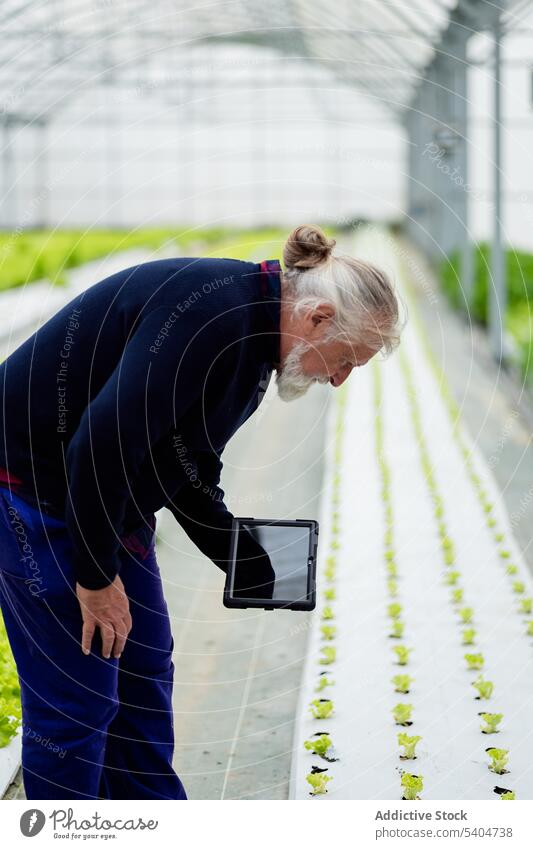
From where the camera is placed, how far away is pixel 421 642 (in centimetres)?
428

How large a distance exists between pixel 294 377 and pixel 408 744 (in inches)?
54.8

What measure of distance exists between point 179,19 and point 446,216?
5.64 m

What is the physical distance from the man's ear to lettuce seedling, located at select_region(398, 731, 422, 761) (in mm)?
1523

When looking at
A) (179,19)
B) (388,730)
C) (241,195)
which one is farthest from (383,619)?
(241,195)

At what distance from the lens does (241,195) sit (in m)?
31.0

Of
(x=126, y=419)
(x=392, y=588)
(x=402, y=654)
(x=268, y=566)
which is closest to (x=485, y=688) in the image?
(x=402, y=654)

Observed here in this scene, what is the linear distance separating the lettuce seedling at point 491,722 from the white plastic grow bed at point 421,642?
0.06ft

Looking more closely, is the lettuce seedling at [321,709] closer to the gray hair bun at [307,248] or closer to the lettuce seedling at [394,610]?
the lettuce seedling at [394,610]

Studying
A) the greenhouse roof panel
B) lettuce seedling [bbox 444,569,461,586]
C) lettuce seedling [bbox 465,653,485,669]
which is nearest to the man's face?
lettuce seedling [bbox 465,653,485,669]

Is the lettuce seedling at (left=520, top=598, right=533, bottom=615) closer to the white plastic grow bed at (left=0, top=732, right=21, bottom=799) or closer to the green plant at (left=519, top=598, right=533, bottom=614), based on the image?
the green plant at (left=519, top=598, right=533, bottom=614)

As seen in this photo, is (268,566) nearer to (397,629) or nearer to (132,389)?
(132,389)

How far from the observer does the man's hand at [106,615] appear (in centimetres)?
224

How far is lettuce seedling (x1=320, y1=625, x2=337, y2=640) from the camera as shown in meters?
4.32
